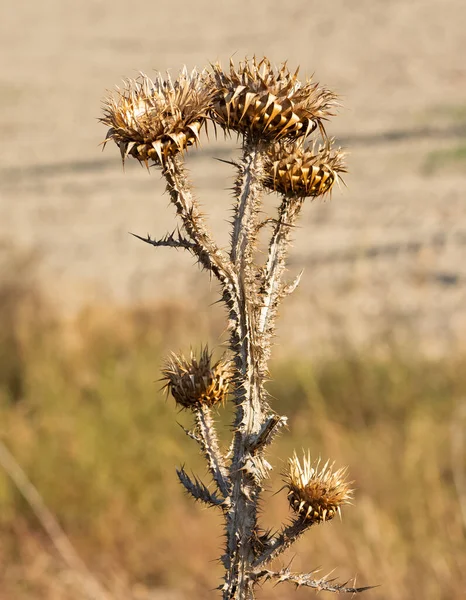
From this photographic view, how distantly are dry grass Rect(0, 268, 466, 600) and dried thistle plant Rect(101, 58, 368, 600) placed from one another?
3461 millimetres

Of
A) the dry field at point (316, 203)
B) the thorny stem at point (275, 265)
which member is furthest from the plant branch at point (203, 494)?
the dry field at point (316, 203)

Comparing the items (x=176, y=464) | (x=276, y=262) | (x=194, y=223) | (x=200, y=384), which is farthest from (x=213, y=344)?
(x=194, y=223)

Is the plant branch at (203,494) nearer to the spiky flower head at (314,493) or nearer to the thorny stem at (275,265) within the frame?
the spiky flower head at (314,493)

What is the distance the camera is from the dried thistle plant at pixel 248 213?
5.53ft

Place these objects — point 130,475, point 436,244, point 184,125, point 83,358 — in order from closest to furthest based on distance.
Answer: point 184,125 < point 130,475 < point 83,358 < point 436,244

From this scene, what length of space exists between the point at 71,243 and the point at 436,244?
490 cm

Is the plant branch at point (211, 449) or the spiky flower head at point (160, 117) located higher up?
the spiky flower head at point (160, 117)

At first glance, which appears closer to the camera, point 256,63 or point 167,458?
point 256,63

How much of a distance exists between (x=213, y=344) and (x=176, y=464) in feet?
5.88

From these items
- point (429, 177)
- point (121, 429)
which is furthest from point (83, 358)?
point (429, 177)

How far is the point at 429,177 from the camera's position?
554 inches

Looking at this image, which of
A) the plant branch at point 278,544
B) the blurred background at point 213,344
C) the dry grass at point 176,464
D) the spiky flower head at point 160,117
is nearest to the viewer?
the spiky flower head at point 160,117

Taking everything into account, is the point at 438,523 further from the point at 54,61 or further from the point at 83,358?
the point at 54,61

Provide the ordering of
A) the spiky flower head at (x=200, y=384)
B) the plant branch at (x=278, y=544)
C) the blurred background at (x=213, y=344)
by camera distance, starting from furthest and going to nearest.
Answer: the blurred background at (x=213, y=344) → the spiky flower head at (x=200, y=384) → the plant branch at (x=278, y=544)
